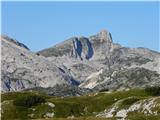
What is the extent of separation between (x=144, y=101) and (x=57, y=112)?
26350 millimetres

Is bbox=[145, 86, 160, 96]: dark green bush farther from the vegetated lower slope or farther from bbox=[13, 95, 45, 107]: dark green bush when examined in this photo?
bbox=[13, 95, 45, 107]: dark green bush

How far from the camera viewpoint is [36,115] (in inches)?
4638

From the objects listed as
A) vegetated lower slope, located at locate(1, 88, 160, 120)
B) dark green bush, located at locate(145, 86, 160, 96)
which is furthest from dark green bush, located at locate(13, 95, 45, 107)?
dark green bush, located at locate(145, 86, 160, 96)

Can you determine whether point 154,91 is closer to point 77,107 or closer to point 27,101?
point 77,107

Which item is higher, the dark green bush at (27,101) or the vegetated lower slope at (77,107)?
the dark green bush at (27,101)

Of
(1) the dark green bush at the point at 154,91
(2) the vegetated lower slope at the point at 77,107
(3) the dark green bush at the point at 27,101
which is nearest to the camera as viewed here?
(2) the vegetated lower slope at the point at 77,107

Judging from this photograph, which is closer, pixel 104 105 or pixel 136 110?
pixel 136 110

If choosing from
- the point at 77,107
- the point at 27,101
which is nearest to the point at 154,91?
the point at 77,107

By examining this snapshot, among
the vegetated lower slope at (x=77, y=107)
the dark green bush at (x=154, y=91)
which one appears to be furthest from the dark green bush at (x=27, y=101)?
the dark green bush at (x=154, y=91)

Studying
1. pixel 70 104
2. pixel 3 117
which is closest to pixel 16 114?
pixel 3 117

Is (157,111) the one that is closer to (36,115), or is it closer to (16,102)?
(36,115)

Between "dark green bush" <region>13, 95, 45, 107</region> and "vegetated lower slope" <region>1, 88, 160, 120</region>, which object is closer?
"vegetated lower slope" <region>1, 88, 160, 120</region>

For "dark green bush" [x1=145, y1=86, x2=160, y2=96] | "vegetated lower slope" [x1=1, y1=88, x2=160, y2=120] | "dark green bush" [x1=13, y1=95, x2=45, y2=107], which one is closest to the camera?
"vegetated lower slope" [x1=1, y1=88, x2=160, y2=120]

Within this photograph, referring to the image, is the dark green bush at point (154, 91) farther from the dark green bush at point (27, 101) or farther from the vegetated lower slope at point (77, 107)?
the dark green bush at point (27, 101)
